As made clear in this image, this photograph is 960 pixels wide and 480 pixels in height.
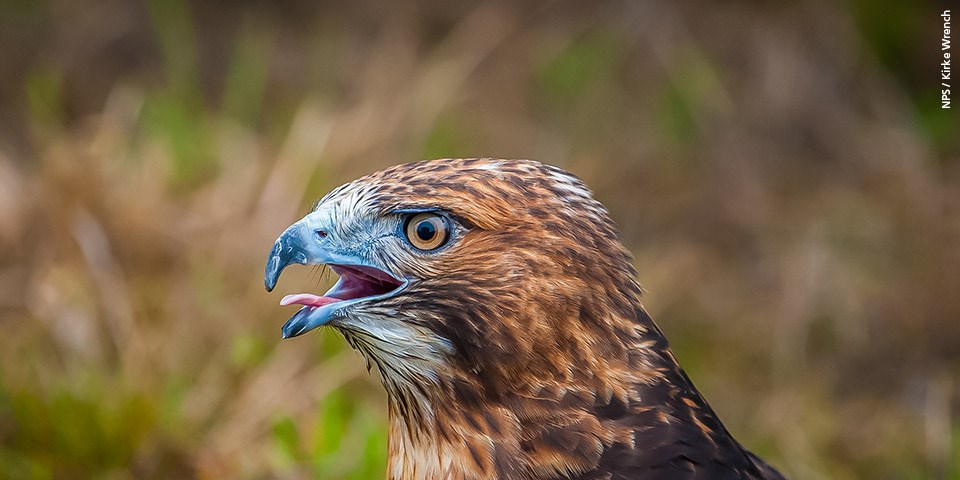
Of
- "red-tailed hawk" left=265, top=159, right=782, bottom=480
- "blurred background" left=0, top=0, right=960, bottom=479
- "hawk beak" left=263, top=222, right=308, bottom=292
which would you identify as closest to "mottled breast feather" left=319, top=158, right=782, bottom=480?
"red-tailed hawk" left=265, top=159, right=782, bottom=480

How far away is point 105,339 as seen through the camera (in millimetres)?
4410

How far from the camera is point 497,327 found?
2.41m

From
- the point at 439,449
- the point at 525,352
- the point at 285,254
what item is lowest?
the point at 439,449

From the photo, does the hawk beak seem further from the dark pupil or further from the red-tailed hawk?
the dark pupil

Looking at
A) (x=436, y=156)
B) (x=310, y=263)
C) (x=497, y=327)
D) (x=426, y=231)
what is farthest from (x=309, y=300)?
(x=436, y=156)

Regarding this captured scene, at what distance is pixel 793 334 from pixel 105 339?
2.93 metres

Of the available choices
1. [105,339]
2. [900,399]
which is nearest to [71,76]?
[105,339]

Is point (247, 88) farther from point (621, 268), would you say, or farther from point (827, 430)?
point (621, 268)

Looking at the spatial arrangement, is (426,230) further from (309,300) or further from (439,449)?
(439,449)

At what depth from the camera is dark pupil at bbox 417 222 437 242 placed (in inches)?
95.8

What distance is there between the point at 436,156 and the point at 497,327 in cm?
331

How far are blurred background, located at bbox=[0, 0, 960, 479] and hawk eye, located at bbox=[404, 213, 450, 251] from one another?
1.33 m

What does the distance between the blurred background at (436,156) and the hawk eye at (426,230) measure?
133 centimetres

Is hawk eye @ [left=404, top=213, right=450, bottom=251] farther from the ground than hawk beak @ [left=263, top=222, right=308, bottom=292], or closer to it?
farther from the ground
